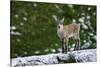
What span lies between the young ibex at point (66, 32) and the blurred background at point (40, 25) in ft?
0.13

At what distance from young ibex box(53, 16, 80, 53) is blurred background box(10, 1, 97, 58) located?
0.04 metres

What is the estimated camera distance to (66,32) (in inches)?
75.9

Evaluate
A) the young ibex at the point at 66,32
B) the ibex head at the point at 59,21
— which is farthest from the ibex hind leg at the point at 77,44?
the ibex head at the point at 59,21

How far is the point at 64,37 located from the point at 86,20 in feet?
1.03

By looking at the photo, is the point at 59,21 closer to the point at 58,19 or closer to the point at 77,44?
the point at 58,19

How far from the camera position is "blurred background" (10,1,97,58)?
1.77m

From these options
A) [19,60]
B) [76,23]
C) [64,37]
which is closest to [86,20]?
[76,23]

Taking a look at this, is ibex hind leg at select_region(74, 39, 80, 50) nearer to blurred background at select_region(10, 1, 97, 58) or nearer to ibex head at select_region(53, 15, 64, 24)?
blurred background at select_region(10, 1, 97, 58)

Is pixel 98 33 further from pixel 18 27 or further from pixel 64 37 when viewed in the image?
pixel 18 27

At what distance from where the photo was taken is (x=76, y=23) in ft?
6.44

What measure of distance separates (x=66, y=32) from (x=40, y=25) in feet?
0.93

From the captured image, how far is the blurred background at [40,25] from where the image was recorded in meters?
1.77

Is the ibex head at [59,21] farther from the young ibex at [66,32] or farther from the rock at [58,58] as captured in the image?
the rock at [58,58]

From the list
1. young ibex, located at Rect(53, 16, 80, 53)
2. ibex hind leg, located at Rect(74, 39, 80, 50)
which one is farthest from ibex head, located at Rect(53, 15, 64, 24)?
ibex hind leg, located at Rect(74, 39, 80, 50)
